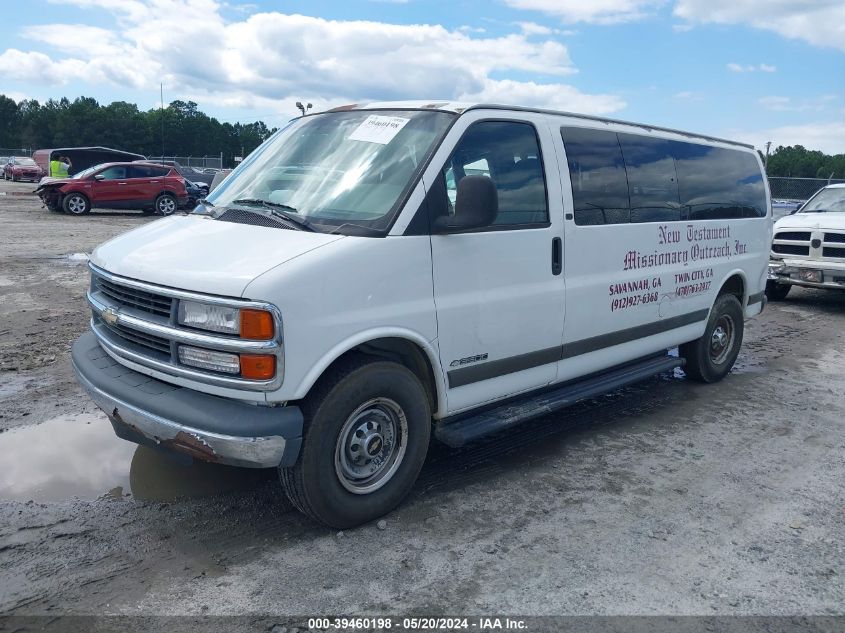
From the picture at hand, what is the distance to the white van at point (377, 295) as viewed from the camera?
334 centimetres

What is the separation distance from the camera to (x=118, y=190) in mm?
21234

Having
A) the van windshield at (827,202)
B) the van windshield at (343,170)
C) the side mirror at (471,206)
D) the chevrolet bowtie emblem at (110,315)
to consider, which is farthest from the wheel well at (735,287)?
the van windshield at (827,202)

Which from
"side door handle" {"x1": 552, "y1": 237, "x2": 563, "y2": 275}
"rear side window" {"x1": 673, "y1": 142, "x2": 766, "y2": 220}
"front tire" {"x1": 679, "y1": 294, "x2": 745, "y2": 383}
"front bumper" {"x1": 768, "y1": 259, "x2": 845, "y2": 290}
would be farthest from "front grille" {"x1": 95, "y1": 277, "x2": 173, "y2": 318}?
"front bumper" {"x1": 768, "y1": 259, "x2": 845, "y2": 290}

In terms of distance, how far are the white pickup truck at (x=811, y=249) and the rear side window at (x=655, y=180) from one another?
4176 millimetres

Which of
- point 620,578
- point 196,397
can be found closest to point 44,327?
point 196,397

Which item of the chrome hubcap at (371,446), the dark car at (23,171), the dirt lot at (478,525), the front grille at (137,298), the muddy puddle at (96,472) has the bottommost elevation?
the dirt lot at (478,525)

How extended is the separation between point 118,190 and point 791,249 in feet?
59.3

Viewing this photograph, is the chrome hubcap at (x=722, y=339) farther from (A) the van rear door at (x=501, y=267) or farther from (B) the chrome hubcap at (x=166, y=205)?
(B) the chrome hubcap at (x=166, y=205)

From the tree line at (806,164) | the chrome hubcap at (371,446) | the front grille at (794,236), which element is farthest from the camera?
the tree line at (806,164)

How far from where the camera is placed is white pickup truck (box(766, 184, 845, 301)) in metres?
10.6

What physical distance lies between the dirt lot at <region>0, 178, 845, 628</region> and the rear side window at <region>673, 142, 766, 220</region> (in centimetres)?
179

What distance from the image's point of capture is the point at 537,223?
452 cm

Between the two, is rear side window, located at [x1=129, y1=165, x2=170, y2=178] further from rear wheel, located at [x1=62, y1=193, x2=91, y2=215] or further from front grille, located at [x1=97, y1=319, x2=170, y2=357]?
front grille, located at [x1=97, y1=319, x2=170, y2=357]

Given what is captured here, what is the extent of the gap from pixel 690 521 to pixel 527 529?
96 centimetres
